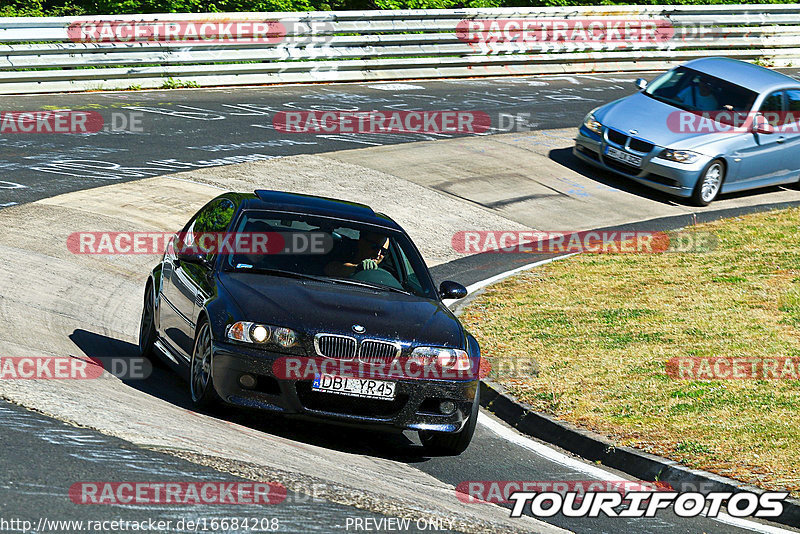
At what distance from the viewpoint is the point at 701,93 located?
61.0 feet

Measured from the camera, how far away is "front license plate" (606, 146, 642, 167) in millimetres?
17734

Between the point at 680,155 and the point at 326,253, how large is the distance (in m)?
10.3

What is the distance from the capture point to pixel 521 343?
10.7 meters

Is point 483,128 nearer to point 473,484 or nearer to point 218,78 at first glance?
point 218,78

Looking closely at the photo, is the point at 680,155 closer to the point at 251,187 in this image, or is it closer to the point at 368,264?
the point at 251,187

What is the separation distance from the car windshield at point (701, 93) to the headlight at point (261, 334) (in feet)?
41.5

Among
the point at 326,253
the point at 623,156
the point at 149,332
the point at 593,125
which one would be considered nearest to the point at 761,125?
the point at 623,156

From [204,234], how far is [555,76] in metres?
19.2

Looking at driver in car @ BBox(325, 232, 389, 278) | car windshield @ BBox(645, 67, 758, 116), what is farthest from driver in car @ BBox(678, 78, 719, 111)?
driver in car @ BBox(325, 232, 389, 278)

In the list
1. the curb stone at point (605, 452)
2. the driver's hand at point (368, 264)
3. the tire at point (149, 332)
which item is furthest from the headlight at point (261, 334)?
the curb stone at point (605, 452)

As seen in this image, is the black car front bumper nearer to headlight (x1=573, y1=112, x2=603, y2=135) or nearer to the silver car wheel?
the silver car wheel

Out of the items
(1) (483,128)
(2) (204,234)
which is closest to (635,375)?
(2) (204,234)

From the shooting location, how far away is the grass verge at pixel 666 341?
8273 mm

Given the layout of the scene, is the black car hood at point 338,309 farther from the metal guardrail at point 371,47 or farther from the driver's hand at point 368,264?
the metal guardrail at point 371,47
